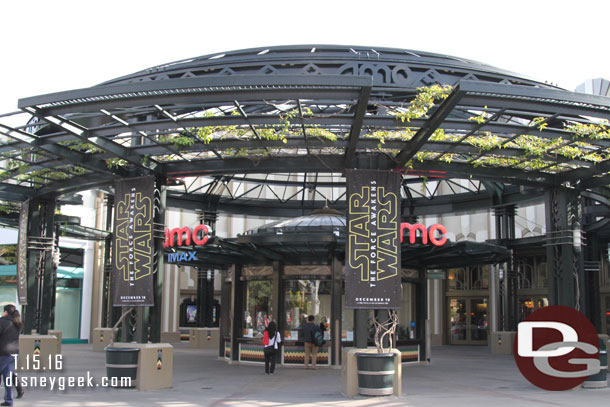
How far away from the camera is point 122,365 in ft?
47.1

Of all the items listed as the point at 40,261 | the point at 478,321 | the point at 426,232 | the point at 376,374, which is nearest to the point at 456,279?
the point at 478,321

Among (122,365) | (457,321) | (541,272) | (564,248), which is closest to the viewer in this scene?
(122,365)

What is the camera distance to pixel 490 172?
15.8m

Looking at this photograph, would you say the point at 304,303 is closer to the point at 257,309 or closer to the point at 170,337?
the point at 257,309

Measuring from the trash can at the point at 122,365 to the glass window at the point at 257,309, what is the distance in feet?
21.7

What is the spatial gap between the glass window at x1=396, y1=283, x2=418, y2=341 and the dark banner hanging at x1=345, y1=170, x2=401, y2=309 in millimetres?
7458

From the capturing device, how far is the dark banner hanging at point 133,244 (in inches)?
585

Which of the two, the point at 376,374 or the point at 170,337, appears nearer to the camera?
the point at 376,374

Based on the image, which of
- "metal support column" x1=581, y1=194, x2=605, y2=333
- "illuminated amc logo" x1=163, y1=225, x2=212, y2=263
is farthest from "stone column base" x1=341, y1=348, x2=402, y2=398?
"metal support column" x1=581, y1=194, x2=605, y2=333

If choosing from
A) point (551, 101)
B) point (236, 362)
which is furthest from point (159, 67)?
point (236, 362)

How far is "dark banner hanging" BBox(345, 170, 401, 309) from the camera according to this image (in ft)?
44.9

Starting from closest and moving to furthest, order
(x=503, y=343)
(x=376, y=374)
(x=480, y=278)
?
(x=376, y=374), (x=503, y=343), (x=480, y=278)

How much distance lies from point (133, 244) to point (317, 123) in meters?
5.27

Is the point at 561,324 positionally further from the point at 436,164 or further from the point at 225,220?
the point at 225,220
